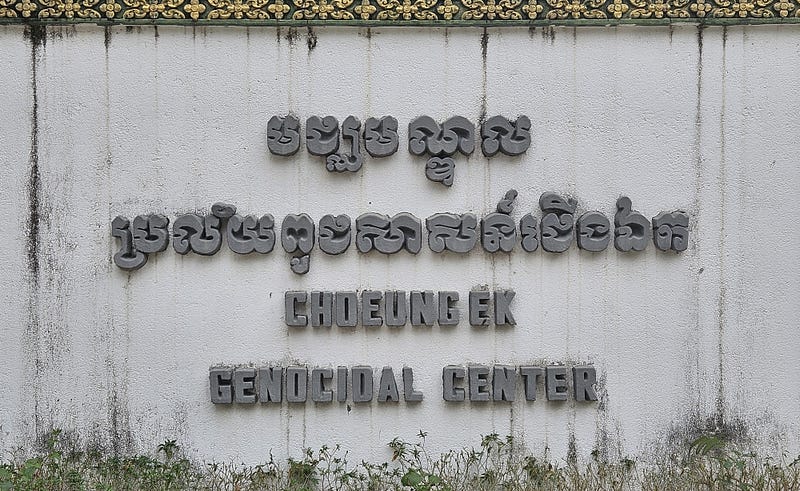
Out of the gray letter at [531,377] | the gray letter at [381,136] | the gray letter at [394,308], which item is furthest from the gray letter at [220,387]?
the gray letter at [531,377]

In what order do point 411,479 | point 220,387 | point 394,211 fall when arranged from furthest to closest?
1. point 394,211
2. point 220,387
3. point 411,479

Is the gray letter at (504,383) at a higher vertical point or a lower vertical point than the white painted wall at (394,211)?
lower

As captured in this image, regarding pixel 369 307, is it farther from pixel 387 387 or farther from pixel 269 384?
pixel 269 384

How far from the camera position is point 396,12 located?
227 inches

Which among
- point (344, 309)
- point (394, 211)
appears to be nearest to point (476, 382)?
point (344, 309)

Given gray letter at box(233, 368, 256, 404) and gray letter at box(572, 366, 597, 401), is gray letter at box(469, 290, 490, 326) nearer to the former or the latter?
gray letter at box(572, 366, 597, 401)

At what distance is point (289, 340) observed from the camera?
5.78 meters

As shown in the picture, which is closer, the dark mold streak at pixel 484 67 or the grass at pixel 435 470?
the grass at pixel 435 470

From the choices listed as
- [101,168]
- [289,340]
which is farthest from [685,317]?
[101,168]

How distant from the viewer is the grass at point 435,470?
5.62m

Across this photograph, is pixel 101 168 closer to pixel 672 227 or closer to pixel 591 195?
pixel 591 195

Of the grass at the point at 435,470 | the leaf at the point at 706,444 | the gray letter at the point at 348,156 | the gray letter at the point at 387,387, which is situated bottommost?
the grass at the point at 435,470

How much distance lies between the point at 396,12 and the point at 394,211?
1.30m

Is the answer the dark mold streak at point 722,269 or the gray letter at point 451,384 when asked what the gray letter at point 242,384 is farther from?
the dark mold streak at point 722,269
